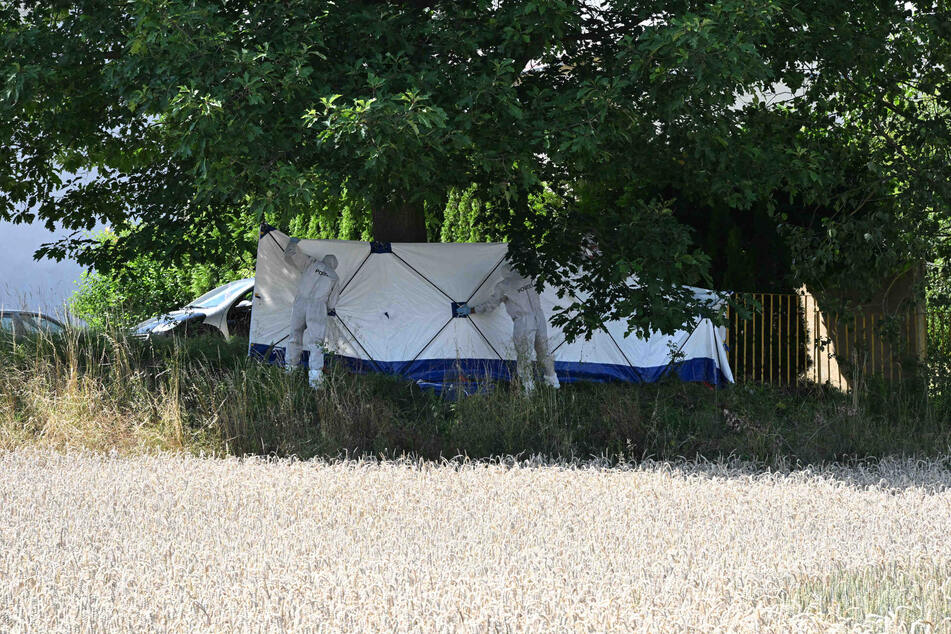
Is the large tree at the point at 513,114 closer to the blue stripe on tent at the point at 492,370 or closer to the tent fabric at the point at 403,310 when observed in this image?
the tent fabric at the point at 403,310

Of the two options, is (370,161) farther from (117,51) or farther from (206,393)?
(117,51)

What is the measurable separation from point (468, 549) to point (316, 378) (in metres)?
6.09

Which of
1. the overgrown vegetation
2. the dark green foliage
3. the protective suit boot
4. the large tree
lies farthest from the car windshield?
the overgrown vegetation

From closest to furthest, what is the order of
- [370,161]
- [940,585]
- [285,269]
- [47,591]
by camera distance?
[47,591] < [940,585] < [370,161] < [285,269]

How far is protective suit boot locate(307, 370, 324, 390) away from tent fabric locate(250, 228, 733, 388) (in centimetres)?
151

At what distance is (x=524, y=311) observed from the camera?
40.9 feet

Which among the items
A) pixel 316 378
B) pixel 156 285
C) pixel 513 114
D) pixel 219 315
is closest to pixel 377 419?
pixel 316 378

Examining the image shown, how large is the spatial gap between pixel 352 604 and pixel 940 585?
8.06 feet

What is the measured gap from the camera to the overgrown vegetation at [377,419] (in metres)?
8.69

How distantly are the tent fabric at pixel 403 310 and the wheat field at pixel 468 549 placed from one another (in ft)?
18.4

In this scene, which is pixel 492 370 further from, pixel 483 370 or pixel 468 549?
pixel 468 549

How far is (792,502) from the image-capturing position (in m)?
6.18

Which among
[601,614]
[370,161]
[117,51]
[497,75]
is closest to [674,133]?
[497,75]

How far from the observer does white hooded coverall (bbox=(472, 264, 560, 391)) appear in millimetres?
12453
